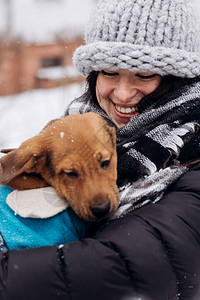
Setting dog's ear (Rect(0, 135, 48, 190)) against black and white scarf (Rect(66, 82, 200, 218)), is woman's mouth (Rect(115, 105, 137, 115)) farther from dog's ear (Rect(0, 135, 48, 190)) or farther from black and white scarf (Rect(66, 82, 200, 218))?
dog's ear (Rect(0, 135, 48, 190))

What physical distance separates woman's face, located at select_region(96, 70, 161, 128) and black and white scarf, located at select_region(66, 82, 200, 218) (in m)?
0.13

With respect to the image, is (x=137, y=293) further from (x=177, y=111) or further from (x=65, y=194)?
(x=177, y=111)

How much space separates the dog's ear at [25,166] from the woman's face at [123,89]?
0.59 meters

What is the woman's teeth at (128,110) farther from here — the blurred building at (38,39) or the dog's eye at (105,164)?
the blurred building at (38,39)

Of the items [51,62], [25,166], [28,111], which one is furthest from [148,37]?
[51,62]

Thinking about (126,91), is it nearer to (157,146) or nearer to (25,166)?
(157,146)

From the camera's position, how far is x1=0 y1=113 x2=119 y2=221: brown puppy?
194cm

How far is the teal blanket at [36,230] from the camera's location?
176cm

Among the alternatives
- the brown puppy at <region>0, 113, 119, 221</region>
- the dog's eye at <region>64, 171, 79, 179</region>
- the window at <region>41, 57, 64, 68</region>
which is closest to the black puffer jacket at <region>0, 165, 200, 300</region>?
the brown puppy at <region>0, 113, 119, 221</region>

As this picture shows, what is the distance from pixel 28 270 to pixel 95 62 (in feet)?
4.40

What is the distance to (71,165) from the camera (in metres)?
1.97

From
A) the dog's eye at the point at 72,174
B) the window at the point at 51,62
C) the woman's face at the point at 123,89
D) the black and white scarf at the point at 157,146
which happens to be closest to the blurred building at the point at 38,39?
the window at the point at 51,62

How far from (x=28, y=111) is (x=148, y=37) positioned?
9.44 meters

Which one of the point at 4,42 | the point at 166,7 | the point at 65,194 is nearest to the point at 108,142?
the point at 65,194
